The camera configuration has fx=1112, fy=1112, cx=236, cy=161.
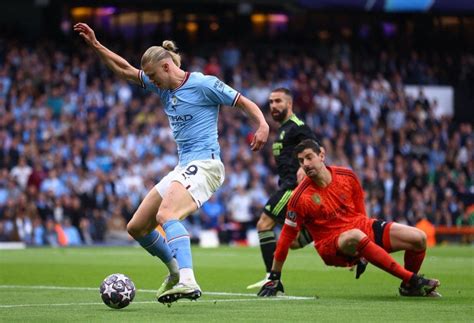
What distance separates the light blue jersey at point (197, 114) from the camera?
10.7 m

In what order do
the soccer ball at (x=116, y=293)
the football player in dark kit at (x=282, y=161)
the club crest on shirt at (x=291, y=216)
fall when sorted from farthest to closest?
1. the football player in dark kit at (x=282, y=161)
2. the club crest on shirt at (x=291, y=216)
3. the soccer ball at (x=116, y=293)

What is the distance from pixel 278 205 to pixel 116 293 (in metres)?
3.86

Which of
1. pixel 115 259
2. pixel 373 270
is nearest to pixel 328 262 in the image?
pixel 373 270

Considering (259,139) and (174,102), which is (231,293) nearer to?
(174,102)

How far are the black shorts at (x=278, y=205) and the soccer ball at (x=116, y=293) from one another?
3.65 metres

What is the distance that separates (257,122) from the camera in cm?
1021

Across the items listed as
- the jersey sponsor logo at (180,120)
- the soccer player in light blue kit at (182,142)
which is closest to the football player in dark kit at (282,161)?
the soccer player in light blue kit at (182,142)

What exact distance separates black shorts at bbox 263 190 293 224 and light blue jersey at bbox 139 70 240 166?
9.96 ft

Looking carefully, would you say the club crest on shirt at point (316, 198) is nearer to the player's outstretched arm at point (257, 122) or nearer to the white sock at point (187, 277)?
the player's outstretched arm at point (257, 122)

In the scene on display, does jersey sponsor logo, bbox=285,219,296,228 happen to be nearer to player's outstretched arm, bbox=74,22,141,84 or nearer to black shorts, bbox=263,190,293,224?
black shorts, bbox=263,190,293,224

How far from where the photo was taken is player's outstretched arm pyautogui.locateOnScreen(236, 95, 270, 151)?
32.7ft

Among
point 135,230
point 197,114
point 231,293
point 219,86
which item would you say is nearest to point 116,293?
point 135,230

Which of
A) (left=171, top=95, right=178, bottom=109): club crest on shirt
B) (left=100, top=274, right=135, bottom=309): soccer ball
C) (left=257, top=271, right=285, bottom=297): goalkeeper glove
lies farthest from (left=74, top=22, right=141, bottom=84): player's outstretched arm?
(left=257, top=271, right=285, bottom=297): goalkeeper glove

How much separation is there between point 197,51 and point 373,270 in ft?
78.9
